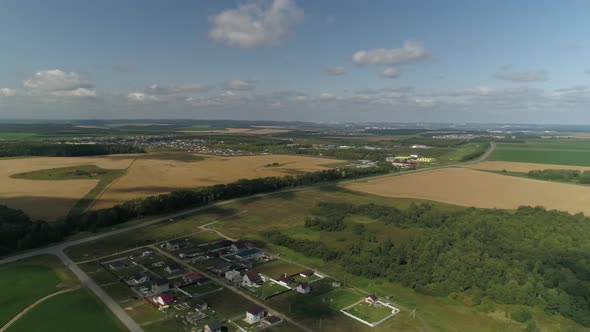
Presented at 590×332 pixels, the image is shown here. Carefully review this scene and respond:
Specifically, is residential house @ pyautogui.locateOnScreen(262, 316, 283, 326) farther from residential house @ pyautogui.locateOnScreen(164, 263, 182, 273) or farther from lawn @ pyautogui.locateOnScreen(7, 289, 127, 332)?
residential house @ pyautogui.locateOnScreen(164, 263, 182, 273)

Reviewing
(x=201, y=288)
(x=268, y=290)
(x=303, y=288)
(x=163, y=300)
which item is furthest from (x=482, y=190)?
(x=163, y=300)

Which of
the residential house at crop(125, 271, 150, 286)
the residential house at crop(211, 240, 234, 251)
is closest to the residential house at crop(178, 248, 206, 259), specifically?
the residential house at crop(211, 240, 234, 251)

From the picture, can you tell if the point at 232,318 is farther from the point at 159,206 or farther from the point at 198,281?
the point at 159,206

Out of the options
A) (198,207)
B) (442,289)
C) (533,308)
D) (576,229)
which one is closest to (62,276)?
(198,207)

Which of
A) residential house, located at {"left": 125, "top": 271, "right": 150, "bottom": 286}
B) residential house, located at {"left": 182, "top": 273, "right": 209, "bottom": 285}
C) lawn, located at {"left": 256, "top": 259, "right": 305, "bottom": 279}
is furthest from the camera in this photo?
lawn, located at {"left": 256, "top": 259, "right": 305, "bottom": 279}

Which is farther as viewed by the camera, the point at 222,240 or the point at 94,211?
the point at 94,211

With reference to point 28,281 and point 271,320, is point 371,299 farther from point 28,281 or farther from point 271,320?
point 28,281
